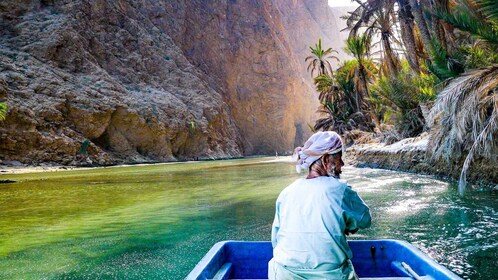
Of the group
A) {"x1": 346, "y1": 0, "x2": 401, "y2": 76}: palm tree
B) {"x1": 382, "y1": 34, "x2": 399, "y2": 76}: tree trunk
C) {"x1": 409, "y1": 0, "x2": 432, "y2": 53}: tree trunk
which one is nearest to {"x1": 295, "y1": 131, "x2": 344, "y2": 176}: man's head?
{"x1": 409, "y1": 0, "x2": 432, "y2": 53}: tree trunk

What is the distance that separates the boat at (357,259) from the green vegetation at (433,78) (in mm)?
4969

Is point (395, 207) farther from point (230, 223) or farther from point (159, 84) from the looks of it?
point (159, 84)

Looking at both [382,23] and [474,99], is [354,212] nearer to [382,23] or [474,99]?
[474,99]

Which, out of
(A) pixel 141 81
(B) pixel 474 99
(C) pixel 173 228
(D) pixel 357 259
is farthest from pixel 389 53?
(A) pixel 141 81

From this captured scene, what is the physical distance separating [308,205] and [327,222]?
13 centimetres

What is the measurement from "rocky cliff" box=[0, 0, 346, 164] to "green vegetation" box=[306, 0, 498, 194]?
16895 mm

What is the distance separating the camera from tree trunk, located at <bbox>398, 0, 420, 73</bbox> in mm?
16469

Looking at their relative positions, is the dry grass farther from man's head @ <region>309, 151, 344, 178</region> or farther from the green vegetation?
man's head @ <region>309, 151, 344, 178</region>

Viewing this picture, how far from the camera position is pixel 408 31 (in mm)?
16469

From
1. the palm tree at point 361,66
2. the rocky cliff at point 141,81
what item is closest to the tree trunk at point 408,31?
the palm tree at point 361,66

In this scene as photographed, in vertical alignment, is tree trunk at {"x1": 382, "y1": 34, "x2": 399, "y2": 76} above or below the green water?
above

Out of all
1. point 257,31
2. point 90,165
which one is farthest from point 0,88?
point 257,31

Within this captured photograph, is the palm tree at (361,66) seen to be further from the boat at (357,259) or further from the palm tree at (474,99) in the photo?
the boat at (357,259)

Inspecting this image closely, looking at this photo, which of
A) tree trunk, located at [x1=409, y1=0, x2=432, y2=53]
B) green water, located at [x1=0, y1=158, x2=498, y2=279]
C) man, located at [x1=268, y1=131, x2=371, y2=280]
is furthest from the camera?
tree trunk, located at [x1=409, y1=0, x2=432, y2=53]
